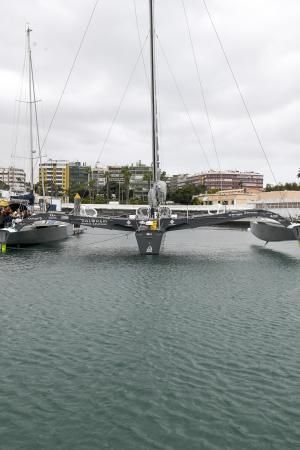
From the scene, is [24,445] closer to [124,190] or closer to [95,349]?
[95,349]

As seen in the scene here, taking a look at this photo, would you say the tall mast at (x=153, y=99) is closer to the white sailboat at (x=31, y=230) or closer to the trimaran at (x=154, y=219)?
the trimaran at (x=154, y=219)

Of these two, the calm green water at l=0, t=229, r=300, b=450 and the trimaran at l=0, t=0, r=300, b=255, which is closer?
the calm green water at l=0, t=229, r=300, b=450

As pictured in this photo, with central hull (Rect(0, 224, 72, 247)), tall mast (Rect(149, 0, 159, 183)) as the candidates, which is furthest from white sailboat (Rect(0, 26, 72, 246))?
tall mast (Rect(149, 0, 159, 183))

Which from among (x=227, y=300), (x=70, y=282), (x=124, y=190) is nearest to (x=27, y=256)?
(x=70, y=282)

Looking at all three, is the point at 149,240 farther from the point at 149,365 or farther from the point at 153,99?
the point at 149,365

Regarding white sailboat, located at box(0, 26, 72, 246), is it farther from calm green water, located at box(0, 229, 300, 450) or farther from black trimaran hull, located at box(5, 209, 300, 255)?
calm green water, located at box(0, 229, 300, 450)

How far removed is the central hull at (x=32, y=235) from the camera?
31172mm

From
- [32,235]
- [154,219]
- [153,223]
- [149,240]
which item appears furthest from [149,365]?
[32,235]

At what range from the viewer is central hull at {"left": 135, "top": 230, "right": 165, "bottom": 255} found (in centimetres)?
2748

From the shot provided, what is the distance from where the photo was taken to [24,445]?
230 inches

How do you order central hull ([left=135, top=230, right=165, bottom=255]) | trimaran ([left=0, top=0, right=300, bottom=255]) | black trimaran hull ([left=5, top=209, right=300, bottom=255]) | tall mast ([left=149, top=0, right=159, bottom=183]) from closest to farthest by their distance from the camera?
central hull ([left=135, top=230, right=165, bottom=255]) → black trimaran hull ([left=5, top=209, right=300, bottom=255]) → trimaran ([left=0, top=0, right=300, bottom=255]) → tall mast ([left=149, top=0, right=159, bottom=183])

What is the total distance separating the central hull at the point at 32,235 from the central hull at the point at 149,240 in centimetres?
956

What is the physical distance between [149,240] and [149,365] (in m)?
19.2

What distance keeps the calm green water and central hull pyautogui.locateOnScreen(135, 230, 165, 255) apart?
9.03 meters
